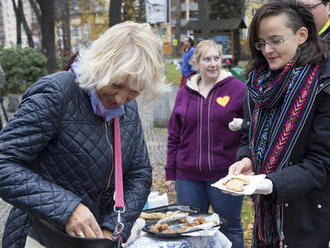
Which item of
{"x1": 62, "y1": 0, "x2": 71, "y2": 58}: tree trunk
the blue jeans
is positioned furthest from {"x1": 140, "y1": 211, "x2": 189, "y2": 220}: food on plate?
{"x1": 62, "y1": 0, "x2": 71, "y2": 58}: tree trunk

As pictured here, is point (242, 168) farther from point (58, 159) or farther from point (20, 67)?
point (20, 67)

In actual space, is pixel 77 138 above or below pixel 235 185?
above

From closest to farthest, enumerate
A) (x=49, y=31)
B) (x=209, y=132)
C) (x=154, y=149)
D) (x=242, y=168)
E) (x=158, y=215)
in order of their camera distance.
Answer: (x=242, y=168), (x=158, y=215), (x=209, y=132), (x=154, y=149), (x=49, y=31)

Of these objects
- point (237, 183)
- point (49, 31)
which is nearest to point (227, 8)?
point (49, 31)

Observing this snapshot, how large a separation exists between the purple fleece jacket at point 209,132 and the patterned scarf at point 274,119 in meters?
1.10

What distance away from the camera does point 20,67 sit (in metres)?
14.2

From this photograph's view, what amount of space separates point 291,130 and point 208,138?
143cm

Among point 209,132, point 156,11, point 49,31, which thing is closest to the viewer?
point 209,132

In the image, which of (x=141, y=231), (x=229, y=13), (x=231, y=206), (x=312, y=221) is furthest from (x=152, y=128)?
(x=229, y=13)

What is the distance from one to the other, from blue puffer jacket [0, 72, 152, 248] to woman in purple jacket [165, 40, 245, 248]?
143cm

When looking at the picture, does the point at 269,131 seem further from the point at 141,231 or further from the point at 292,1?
the point at 141,231

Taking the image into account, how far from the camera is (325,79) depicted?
1877 millimetres

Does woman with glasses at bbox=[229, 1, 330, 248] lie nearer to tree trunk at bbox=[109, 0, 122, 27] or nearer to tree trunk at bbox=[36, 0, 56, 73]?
tree trunk at bbox=[109, 0, 122, 27]

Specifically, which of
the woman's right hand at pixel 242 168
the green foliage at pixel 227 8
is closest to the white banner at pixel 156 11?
the woman's right hand at pixel 242 168
